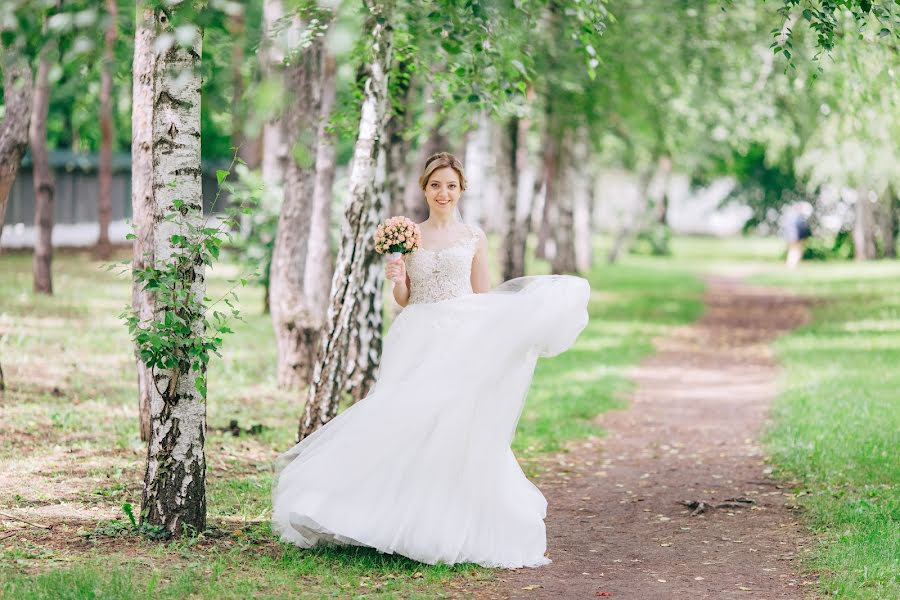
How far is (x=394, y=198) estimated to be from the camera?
1195 centimetres

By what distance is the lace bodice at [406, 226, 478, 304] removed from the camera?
697cm

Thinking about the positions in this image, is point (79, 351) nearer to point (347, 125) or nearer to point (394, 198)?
point (394, 198)

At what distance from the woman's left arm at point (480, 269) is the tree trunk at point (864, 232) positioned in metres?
34.6

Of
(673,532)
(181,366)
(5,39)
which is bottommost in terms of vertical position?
(673,532)

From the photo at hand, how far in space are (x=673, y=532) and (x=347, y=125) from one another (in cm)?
447

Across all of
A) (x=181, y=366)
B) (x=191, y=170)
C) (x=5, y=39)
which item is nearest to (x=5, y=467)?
(x=181, y=366)

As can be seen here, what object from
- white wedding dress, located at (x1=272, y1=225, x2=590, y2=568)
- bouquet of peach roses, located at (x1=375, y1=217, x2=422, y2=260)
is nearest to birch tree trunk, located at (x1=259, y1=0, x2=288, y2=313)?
bouquet of peach roses, located at (x1=375, y1=217, x2=422, y2=260)

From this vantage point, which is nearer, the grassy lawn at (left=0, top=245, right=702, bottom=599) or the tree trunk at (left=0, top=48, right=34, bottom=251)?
the grassy lawn at (left=0, top=245, right=702, bottom=599)

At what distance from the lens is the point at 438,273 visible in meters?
6.97

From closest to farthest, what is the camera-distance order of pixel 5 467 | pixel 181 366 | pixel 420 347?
1. pixel 181 366
2. pixel 420 347
3. pixel 5 467

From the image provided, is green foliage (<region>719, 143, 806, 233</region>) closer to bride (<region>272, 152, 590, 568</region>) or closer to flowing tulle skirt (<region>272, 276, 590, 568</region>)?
bride (<region>272, 152, 590, 568</region>)

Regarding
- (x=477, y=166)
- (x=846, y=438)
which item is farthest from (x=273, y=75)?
(x=477, y=166)

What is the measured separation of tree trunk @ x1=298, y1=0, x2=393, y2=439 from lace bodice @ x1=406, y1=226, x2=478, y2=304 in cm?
198

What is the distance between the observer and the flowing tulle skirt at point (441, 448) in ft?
20.4
